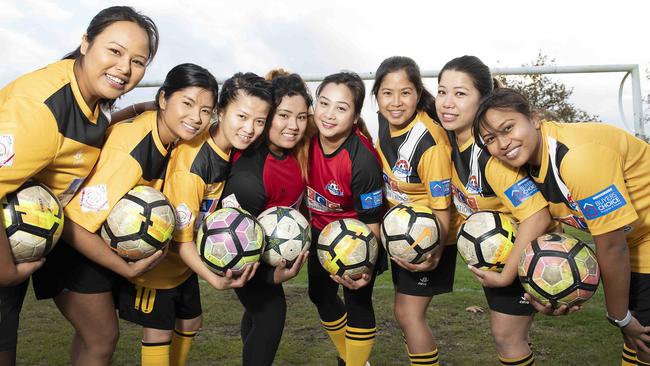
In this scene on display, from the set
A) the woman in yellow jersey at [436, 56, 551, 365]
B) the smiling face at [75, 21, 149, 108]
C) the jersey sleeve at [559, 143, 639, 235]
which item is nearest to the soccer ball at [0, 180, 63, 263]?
the smiling face at [75, 21, 149, 108]

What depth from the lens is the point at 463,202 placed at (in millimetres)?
3736

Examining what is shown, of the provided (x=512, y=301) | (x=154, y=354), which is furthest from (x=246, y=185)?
(x=512, y=301)

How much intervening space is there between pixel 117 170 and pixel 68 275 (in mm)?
727

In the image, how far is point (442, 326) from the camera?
Result: 18.7ft

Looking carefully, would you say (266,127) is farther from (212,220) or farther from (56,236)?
(56,236)

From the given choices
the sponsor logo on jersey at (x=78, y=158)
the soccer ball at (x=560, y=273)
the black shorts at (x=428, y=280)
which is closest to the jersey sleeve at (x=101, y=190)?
the sponsor logo on jersey at (x=78, y=158)

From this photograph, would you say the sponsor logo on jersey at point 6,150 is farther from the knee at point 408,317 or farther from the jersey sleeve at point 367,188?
the knee at point 408,317

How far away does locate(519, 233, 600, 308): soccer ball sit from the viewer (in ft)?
10.2

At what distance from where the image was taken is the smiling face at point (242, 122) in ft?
11.8

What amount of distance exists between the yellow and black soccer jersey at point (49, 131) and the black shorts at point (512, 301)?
8.65 feet

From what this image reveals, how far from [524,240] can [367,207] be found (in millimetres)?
1103

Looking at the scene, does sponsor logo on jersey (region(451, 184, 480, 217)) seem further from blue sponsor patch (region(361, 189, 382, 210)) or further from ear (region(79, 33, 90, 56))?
ear (region(79, 33, 90, 56))

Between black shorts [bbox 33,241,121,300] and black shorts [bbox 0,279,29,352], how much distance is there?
22 cm

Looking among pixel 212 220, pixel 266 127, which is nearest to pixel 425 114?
pixel 266 127
